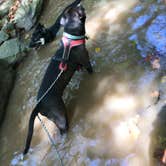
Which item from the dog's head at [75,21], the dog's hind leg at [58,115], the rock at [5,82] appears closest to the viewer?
the dog's hind leg at [58,115]

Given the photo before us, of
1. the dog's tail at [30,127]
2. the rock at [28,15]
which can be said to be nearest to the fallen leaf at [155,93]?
the dog's tail at [30,127]

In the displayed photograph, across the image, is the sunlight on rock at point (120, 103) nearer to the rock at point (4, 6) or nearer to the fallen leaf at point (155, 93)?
the fallen leaf at point (155, 93)

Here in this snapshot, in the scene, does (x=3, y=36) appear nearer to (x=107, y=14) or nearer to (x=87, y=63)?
(x=107, y=14)

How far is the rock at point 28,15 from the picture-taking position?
23.3ft

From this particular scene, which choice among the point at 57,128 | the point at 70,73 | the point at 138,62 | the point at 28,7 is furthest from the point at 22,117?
the point at 28,7

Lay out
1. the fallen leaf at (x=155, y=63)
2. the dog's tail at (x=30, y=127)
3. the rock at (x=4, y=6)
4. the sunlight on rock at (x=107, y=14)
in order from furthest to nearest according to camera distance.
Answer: the rock at (x=4, y=6), the sunlight on rock at (x=107, y=14), the fallen leaf at (x=155, y=63), the dog's tail at (x=30, y=127)

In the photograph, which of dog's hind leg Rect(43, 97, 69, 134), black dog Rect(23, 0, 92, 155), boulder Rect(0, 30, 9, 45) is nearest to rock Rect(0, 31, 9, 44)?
boulder Rect(0, 30, 9, 45)

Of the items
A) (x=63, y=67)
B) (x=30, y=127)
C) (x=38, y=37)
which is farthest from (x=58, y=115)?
(x=38, y=37)

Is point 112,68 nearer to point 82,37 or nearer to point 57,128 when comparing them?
point 82,37

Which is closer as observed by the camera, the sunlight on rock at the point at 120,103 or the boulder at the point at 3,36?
the sunlight on rock at the point at 120,103

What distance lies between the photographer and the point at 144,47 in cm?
491

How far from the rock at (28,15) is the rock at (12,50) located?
544 millimetres

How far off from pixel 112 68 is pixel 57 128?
1.27 metres

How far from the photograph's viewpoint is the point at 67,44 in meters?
4.39
